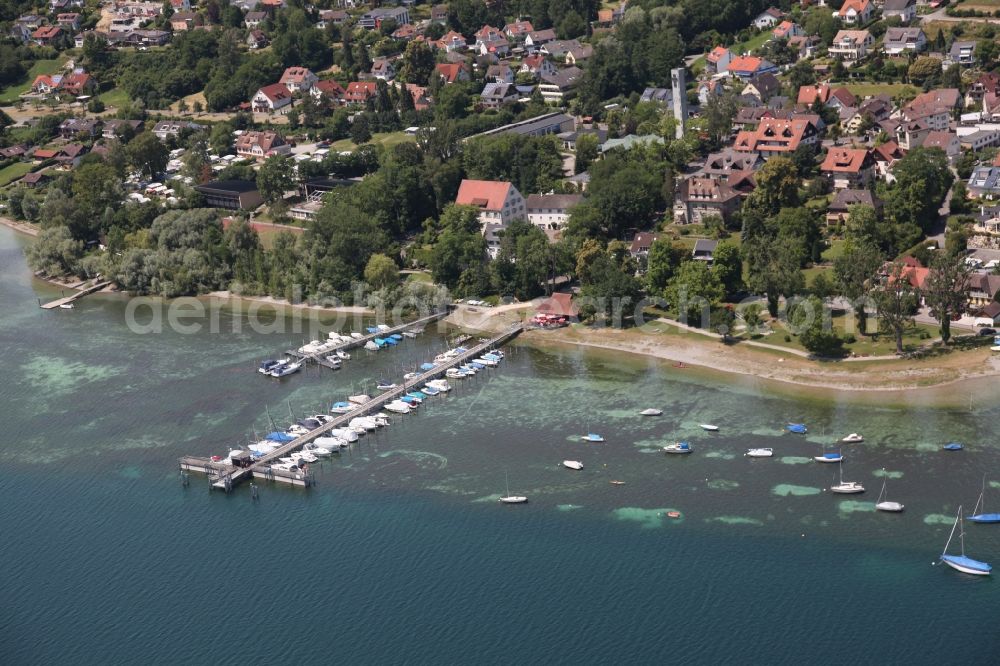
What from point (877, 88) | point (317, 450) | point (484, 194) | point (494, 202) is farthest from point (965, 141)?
point (317, 450)

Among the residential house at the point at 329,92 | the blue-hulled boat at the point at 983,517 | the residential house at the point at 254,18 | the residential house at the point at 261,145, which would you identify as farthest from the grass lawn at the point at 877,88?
the residential house at the point at 254,18

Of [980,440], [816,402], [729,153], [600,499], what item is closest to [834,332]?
[816,402]

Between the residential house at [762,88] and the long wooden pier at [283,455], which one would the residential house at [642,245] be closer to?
the long wooden pier at [283,455]

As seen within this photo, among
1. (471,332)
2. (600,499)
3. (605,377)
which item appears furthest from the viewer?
(471,332)

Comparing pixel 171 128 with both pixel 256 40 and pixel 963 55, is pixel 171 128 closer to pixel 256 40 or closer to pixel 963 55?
pixel 256 40

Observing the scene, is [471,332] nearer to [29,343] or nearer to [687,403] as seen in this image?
[687,403]

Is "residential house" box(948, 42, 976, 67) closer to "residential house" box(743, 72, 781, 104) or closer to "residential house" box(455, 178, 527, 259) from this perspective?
"residential house" box(743, 72, 781, 104)

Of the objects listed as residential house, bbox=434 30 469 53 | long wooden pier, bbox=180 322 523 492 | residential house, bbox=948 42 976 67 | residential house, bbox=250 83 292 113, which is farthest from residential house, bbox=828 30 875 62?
long wooden pier, bbox=180 322 523 492
